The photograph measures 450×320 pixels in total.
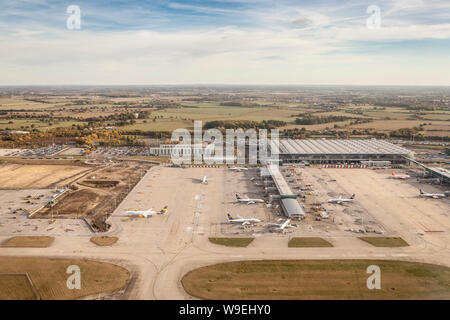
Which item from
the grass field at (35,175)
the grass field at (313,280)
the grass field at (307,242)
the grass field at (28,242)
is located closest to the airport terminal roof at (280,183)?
the grass field at (307,242)

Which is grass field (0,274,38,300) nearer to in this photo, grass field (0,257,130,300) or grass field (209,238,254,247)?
grass field (0,257,130,300)

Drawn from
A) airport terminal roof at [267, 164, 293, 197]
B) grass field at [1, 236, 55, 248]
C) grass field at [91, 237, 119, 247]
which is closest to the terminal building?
airport terminal roof at [267, 164, 293, 197]

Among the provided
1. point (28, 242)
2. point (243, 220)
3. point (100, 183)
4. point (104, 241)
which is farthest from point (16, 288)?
point (100, 183)

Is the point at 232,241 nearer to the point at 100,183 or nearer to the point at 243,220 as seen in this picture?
the point at 243,220

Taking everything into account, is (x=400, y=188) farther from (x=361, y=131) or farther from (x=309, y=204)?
(x=361, y=131)

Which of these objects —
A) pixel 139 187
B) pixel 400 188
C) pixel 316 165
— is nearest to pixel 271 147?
pixel 316 165
